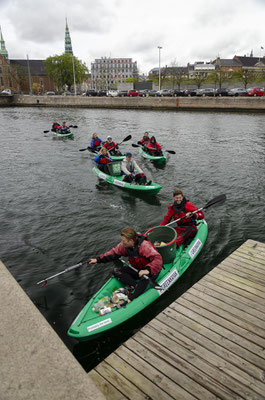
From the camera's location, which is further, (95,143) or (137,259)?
(95,143)

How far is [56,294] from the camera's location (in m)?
6.89

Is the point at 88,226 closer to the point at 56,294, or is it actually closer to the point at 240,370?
the point at 56,294

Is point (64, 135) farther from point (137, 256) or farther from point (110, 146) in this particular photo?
point (137, 256)

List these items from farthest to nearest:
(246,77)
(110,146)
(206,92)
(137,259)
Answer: (246,77), (206,92), (110,146), (137,259)

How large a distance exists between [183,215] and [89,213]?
451cm

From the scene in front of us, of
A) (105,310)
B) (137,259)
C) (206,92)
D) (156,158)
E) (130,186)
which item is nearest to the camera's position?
(105,310)

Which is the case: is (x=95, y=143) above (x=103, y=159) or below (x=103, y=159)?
above

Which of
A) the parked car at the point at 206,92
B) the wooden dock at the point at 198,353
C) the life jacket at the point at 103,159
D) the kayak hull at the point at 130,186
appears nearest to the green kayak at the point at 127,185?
the kayak hull at the point at 130,186

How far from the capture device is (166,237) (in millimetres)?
7039

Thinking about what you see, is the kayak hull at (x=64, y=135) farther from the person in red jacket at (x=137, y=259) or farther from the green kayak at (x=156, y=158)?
the person in red jacket at (x=137, y=259)

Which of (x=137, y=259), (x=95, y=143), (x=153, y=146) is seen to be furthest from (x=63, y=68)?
(x=137, y=259)

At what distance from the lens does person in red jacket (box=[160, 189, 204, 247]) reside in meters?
7.58

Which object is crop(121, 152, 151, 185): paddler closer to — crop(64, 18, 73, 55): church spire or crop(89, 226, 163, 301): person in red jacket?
crop(89, 226, 163, 301): person in red jacket

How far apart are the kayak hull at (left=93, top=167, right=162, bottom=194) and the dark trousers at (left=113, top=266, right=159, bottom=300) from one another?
6.29m
